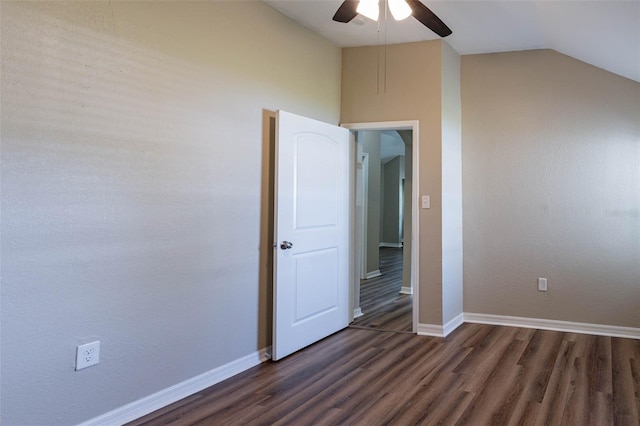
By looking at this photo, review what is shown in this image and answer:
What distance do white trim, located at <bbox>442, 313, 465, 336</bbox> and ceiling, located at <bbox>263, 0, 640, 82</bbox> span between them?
8.34 feet

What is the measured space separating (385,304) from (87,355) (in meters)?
3.61

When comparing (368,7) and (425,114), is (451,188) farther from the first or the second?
(368,7)

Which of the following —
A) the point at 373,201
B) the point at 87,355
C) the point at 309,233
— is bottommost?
the point at 87,355

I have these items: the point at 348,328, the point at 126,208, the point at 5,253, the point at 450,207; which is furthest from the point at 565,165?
the point at 5,253

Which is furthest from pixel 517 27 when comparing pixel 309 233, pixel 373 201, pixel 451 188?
pixel 373 201

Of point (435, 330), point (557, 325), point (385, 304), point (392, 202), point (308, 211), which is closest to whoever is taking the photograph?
point (308, 211)

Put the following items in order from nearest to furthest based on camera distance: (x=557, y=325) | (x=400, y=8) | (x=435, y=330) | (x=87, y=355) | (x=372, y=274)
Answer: (x=87, y=355) < (x=400, y=8) < (x=435, y=330) < (x=557, y=325) < (x=372, y=274)

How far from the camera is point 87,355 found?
214 cm

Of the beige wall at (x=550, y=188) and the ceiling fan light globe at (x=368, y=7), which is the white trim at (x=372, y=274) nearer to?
the beige wall at (x=550, y=188)

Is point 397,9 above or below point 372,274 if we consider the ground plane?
above

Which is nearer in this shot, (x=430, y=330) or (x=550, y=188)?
(x=430, y=330)

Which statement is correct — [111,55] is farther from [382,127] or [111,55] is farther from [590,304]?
[590,304]

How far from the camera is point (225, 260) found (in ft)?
9.66

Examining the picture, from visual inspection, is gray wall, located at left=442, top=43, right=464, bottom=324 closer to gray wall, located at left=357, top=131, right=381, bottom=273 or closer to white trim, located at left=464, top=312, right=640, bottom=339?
white trim, located at left=464, top=312, right=640, bottom=339
